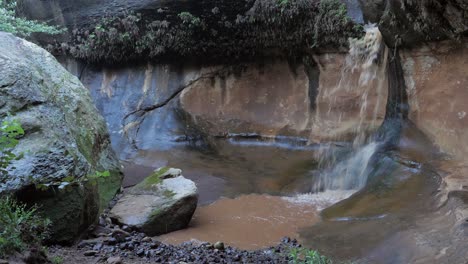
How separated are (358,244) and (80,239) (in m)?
3.28

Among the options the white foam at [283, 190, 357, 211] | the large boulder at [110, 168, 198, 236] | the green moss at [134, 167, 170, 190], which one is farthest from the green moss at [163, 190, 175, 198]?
the white foam at [283, 190, 357, 211]

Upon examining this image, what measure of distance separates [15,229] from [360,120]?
25.2 feet

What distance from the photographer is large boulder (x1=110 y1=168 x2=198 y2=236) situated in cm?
643

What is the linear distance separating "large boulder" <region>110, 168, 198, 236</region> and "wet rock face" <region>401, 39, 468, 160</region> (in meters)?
4.24

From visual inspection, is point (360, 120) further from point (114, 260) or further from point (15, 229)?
point (15, 229)

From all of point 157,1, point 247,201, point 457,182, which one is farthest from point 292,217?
point 157,1

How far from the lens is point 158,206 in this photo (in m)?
6.67

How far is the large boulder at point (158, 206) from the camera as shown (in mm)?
6430

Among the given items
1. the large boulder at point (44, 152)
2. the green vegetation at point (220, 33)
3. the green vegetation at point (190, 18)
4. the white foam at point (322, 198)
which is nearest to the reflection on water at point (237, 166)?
the white foam at point (322, 198)

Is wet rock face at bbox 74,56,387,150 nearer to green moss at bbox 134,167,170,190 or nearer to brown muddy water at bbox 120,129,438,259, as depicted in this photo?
brown muddy water at bbox 120,129,438,259

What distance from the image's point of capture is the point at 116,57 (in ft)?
42.8

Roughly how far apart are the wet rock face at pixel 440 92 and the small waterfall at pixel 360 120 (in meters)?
0.83

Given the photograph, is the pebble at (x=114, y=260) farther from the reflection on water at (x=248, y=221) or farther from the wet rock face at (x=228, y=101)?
the wet rock face at (x=228, y=101)

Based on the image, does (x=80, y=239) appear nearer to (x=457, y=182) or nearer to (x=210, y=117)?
(x=457, y=182)
